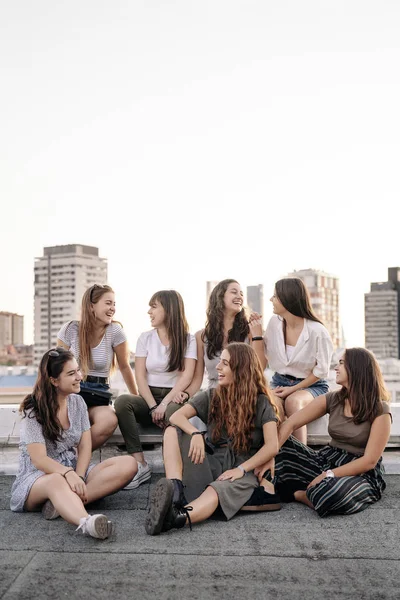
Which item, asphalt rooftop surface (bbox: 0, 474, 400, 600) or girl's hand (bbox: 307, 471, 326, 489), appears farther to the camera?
girl's hand (bbox: 307, 471, 326, 489)

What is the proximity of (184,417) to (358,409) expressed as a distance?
104 cm

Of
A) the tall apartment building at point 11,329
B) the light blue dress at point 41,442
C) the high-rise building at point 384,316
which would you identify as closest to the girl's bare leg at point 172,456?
the light blue dress at point 41,442

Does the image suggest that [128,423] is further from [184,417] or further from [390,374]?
[390,374]

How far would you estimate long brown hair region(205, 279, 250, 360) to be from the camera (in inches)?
212

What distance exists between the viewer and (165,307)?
541cm

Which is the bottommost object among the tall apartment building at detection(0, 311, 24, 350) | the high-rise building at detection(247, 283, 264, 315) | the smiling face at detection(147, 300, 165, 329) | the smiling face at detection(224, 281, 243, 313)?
the tall apartment building at detection(0, 311, 24, 350)

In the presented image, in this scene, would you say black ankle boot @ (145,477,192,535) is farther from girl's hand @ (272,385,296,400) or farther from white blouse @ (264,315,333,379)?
white blouse @ (264,315,333,379)

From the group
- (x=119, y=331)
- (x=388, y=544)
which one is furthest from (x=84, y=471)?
(x=388, y=544)

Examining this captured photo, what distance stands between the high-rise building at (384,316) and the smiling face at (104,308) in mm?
147645

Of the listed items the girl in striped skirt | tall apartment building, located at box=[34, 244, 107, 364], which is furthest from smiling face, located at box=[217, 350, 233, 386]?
tall apartment building, located at box=[34, 244, 107, 364]

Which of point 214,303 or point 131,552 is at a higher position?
point 214,303

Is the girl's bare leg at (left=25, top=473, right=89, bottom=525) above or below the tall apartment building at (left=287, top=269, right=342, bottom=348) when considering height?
below

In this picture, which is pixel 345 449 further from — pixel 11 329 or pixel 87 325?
pixel 11 329

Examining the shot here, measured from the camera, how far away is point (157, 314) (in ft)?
17.7
